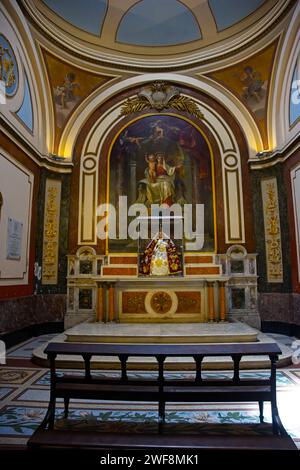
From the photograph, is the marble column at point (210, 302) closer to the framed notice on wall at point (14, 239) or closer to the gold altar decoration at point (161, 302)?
the gold altar decoration at point (161, 302)

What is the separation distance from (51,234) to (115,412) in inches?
267

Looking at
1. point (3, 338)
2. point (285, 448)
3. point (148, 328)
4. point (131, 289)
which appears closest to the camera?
point (285, 448)

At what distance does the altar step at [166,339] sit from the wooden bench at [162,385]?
7.00ft

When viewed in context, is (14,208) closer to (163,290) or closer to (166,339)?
(163,290)

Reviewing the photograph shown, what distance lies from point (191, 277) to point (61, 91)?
7.26 metres

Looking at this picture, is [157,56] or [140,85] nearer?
[157,56]

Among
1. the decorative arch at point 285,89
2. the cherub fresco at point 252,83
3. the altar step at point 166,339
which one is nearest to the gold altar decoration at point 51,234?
the altar step at point 166,339

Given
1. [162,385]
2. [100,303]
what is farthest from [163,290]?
[162,385]

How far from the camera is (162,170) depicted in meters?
10.3

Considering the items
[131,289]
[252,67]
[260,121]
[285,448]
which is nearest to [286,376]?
[285,448]

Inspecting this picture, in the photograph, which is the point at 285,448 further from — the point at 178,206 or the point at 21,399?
the point at 178,206

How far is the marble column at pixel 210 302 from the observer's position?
8586mm

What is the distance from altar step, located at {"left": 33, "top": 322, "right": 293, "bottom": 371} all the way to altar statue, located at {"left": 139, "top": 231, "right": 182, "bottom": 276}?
70.9 inches

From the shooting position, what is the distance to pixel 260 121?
33.5ft
